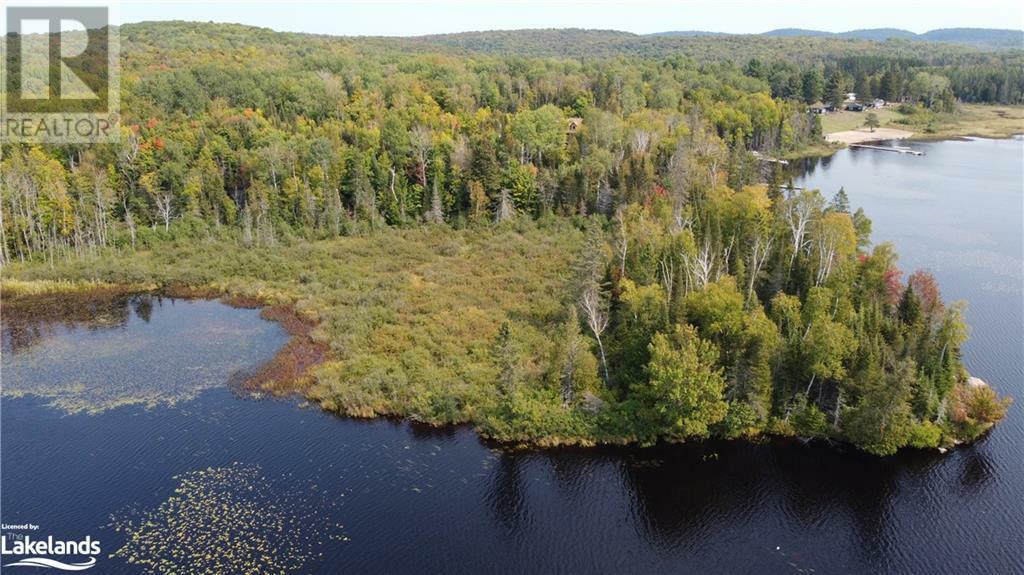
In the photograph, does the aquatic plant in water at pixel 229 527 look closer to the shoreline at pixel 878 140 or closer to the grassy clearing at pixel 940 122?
the shoreline at pixel 878 140

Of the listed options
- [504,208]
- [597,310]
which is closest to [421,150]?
Result: [504,208]

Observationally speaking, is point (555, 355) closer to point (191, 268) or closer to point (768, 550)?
point (768, 550)

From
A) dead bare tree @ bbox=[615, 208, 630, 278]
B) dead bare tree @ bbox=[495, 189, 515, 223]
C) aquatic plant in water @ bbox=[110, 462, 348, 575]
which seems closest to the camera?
aquatic plant in water @ bbox=[110, 462, 348, 575]

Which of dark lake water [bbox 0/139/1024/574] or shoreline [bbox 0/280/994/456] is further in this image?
shoreline [bbox 0/280/994/456]

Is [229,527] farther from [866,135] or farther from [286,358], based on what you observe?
[866,135]

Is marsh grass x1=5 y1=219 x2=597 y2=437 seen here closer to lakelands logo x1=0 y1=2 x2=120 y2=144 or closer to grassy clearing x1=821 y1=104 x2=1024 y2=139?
lakelands logo x1=0 y1=2 x2=120 y2=144

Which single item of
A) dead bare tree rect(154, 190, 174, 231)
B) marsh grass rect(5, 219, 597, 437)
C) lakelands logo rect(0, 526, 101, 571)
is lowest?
lakelands logo rect(0, 526, 101, 571)

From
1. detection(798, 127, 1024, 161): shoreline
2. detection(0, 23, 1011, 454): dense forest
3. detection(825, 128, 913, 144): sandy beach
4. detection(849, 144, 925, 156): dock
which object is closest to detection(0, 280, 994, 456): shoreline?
detection(0, 23, 1011, 454): dense forest
